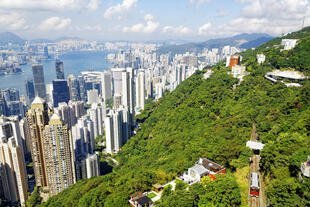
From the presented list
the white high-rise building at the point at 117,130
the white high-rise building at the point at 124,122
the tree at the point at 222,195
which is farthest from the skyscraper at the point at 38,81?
the tree at the point at 222,195

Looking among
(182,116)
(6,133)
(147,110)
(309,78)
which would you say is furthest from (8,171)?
(309,78)

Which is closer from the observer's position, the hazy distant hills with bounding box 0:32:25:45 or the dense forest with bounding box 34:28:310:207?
the dense forest with bounding box 34:28:310:207

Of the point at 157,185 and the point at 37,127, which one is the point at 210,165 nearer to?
the point at 157,185

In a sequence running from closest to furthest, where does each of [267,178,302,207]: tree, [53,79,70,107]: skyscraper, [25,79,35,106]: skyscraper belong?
[267,178,302,207]: tree → [53,79,70,107]: skyscraper → [25,79,35,106]: skyscraper

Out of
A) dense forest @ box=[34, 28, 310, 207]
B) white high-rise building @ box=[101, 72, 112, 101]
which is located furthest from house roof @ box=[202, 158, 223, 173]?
white high-rise building @ box=[101, 72, 112, 101]

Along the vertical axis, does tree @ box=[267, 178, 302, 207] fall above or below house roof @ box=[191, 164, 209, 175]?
above

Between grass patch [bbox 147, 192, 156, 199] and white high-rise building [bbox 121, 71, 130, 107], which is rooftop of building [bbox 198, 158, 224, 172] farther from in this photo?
white high-rise building [bbox 121, 71, 130, 107]
